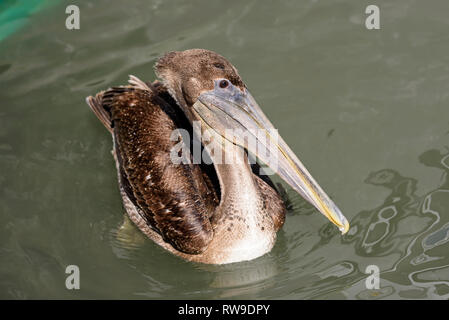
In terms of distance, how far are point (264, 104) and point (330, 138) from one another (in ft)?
2.91

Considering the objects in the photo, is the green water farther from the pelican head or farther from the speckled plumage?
the pelican head

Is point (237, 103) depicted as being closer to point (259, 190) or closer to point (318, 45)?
point (259, 190)

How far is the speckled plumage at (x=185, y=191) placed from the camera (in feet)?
18.6

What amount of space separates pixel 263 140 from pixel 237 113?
31 cm

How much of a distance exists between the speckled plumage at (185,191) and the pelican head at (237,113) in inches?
0.7

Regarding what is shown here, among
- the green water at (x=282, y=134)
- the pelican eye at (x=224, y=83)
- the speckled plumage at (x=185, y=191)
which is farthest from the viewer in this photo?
the green water at (x=282, y=134)

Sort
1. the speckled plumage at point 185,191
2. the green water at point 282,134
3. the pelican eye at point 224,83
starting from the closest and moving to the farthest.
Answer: the pelican eye at point 224,83 → the speckled plumage at point 185,191 → the green water at point 282,134

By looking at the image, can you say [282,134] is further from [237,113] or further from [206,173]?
[237,113]

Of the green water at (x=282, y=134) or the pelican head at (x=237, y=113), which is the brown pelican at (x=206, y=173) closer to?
the pelican head at (x=237, y=113)

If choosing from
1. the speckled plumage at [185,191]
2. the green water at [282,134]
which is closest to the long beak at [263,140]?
the speckled plumage at [185,191]

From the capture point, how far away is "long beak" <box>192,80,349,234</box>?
17.8 ft

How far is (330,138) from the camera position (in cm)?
688

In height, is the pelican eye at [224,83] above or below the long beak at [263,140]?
above
